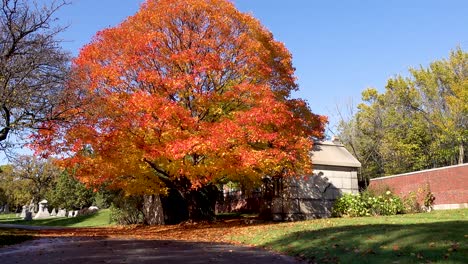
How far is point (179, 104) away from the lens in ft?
60.6

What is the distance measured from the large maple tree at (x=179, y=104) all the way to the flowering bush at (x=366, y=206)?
3771 millimetres

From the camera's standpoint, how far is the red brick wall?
74.8 ft

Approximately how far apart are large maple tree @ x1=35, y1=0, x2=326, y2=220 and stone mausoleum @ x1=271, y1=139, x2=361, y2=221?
3427 mm

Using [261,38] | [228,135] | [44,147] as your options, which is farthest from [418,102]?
[44,147]

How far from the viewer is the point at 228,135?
1584cm

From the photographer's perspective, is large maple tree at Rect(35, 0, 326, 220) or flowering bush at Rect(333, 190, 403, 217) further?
flowering bush at Rect(333, 190, 403, 217)

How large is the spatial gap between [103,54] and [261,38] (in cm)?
754

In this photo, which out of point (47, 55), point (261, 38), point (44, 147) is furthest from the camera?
point (261, 38)

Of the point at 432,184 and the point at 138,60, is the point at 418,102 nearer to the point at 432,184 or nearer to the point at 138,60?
the point at 432,184

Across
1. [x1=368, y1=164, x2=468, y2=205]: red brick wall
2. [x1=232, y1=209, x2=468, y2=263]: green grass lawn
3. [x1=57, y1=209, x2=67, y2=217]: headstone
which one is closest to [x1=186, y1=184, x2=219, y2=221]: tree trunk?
[x1=368, y1=164, x2=468, y2=205]: red brick wall

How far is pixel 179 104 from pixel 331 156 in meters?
10.2

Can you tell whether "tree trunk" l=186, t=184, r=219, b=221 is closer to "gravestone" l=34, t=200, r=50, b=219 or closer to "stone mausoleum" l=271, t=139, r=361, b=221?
"stone mausoleum" l=271, t=139, r=361, b=221

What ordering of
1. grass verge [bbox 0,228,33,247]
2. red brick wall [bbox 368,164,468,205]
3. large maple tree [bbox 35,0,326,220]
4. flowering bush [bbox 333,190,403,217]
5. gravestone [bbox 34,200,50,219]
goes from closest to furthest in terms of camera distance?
grass verge [bbox 0,228,33,247], large maple tree [bbox 35,0,326,220], flowering bush [bbox 333,190,403,217], red brick wall [bbox 368,164,468,205], gravestone [bbox 34,200,50,219]

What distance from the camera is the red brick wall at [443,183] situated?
74.8 feet
